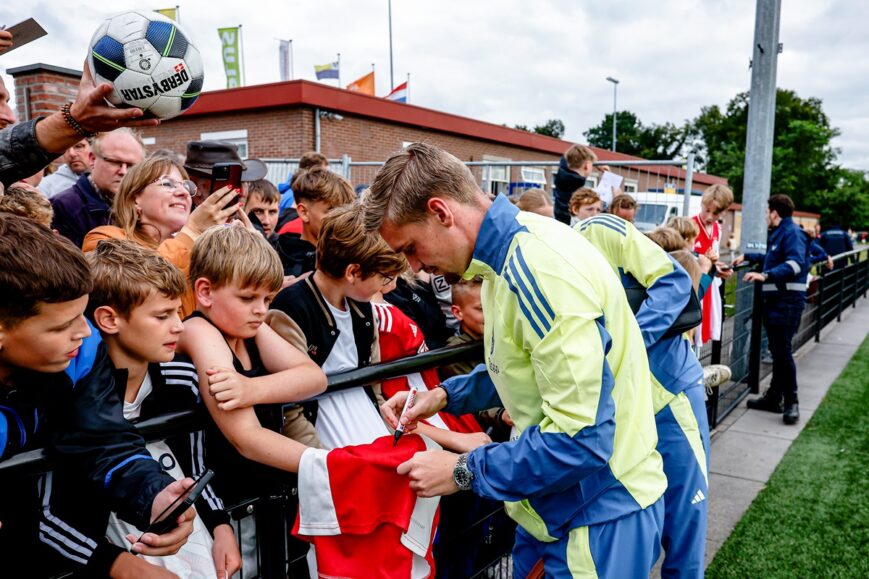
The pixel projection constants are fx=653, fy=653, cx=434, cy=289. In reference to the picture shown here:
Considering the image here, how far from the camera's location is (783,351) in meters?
6.44

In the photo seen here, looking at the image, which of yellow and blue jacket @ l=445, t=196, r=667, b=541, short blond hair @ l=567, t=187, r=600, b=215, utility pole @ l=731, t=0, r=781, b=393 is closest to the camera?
yellow and blue jacket @ l=445, t=196, r=667, b=541

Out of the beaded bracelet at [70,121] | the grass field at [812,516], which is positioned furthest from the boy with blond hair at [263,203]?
the grass field at [812,516]

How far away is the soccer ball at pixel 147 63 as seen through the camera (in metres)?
2.35

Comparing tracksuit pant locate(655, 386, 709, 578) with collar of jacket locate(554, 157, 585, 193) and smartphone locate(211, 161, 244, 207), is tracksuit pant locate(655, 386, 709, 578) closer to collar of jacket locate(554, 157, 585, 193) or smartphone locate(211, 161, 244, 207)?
smartphone locate(211, 161, 244, 207)

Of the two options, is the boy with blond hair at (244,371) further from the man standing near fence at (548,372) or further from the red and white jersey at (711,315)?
the red and white jersey at (711,315)

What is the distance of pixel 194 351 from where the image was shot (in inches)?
78.2

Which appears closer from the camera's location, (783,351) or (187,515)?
(187,515)

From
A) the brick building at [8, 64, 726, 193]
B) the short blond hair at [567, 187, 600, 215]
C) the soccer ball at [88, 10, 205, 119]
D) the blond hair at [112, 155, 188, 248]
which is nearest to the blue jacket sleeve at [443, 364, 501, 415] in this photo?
the soccer ball at [88, 10, 205, 119]

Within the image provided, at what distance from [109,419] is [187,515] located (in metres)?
0.31

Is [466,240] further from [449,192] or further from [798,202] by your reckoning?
[798,202]

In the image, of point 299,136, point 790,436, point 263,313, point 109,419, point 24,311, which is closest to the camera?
point 24,311

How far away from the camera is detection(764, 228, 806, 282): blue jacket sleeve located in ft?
21.4

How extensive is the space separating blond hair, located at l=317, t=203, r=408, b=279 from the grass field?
2690 millimetres

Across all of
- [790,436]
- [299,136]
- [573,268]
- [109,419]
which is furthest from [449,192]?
[299,136]
